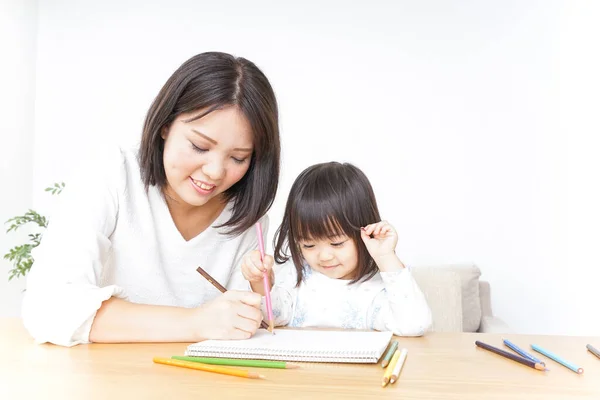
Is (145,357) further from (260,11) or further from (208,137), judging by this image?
(260,11)

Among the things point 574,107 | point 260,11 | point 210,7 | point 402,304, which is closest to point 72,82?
point 210,7

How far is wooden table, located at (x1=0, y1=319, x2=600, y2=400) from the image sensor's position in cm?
71

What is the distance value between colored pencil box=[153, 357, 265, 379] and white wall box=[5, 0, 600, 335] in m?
2.29

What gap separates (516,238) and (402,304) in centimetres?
211

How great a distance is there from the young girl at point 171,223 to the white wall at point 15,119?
7.94 feet

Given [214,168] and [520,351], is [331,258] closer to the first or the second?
[214,168]

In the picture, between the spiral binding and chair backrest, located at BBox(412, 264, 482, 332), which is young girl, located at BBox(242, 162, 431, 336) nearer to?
the spiral binding

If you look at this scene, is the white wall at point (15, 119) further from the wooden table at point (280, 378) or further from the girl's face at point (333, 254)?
the wooden table at point (280, 378)

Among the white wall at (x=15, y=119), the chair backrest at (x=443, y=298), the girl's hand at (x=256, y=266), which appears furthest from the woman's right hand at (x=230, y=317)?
the white wall at (x=15, y=119)

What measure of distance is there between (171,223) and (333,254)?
37 centimetres

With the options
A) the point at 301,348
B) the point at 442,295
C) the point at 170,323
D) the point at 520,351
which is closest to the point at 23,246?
the point at 442,295

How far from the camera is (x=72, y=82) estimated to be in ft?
12.5

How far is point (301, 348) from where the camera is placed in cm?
90

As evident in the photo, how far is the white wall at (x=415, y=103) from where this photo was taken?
2934 mm
